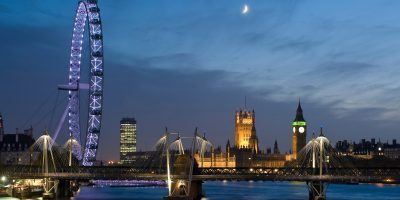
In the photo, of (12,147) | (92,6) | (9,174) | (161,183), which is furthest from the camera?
(161,183)

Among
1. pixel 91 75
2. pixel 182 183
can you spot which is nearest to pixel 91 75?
pixel 91 75

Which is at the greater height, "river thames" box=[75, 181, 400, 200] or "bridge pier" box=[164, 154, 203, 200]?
"bridge pier" box=[164, 154, 203, 200]

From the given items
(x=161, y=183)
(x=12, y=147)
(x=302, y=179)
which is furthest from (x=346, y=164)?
(x=302, y=179)

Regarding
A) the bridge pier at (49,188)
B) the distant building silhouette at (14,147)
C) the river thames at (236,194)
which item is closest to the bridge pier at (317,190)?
the river thames at (236,194)

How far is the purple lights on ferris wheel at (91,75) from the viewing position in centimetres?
8375

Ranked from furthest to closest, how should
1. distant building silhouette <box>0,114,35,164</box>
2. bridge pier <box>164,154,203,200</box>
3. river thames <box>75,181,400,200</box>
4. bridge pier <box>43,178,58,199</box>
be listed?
1. distant building silhouette <box>0,114,35,164</box>
2. river thames <box>75,181,400,200</box>
3. bridge pier <box>43,178,58,199</box>
4. bridge pier <box>164,154,203,200</box>

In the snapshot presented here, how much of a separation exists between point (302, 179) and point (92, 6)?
29655mm

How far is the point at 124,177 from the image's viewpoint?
72688mm

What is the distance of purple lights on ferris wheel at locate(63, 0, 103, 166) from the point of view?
275 feet

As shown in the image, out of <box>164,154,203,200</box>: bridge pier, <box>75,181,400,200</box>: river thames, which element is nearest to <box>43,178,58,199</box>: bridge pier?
<box>75,181,400,200</box>: river thames

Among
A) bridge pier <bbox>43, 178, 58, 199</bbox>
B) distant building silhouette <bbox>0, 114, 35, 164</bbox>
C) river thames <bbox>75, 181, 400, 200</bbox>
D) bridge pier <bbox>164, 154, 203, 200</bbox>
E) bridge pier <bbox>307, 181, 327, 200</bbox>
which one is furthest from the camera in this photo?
distant building silhouette <bbox>0, 114, 35, 164</bbox>

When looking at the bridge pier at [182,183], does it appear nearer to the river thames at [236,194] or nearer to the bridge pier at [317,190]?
the bridge pier at [317,190]

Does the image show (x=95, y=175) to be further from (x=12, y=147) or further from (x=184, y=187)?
(x=12, y=147)

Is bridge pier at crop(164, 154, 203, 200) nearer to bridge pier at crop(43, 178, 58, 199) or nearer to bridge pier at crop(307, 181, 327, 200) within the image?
bridge pier at crop(307, 181, 327, 200)
